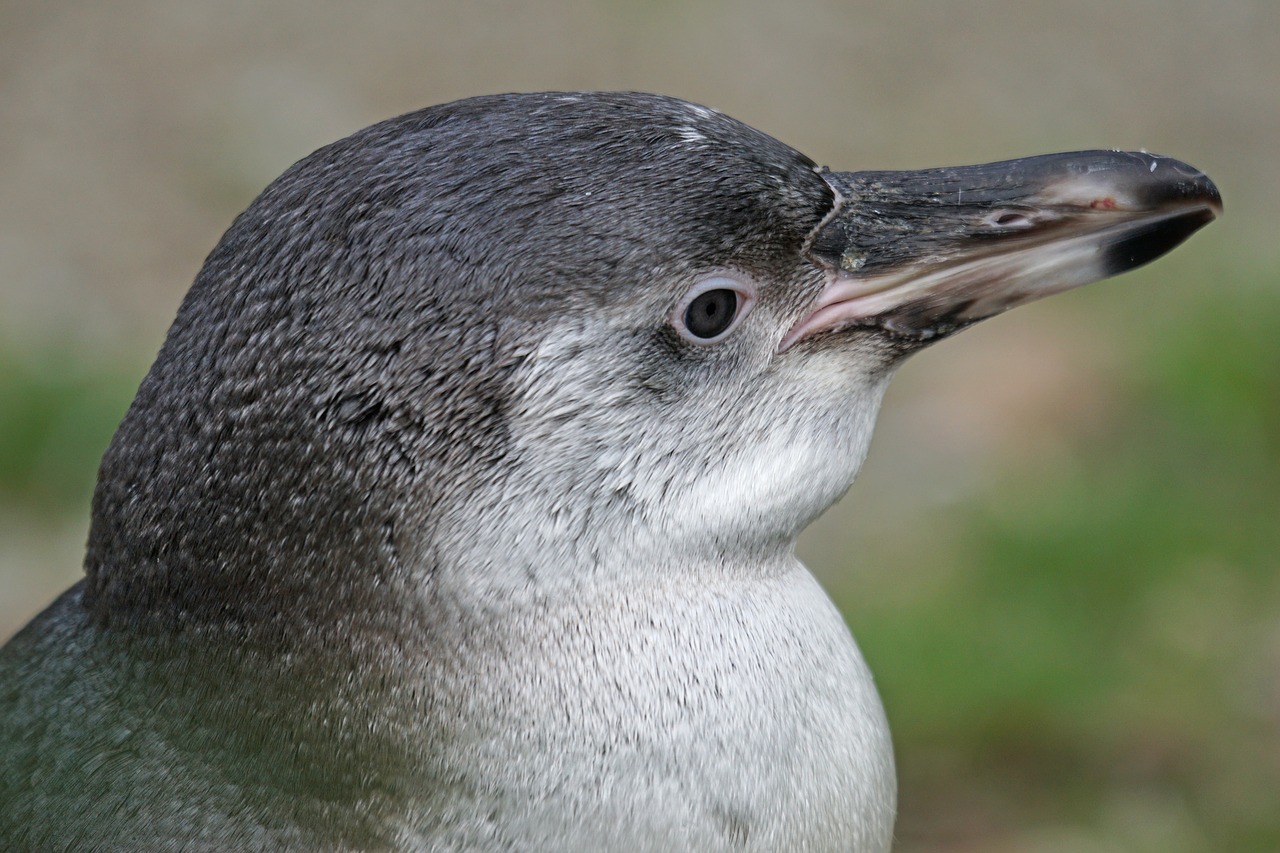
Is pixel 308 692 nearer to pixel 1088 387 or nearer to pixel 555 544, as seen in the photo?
pixel 555 544

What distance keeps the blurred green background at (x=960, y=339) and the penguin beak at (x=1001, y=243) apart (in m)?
1.75

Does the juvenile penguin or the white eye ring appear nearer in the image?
the juvenile penguin

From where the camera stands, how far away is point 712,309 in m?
2.02

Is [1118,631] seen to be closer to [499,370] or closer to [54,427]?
[499,370]

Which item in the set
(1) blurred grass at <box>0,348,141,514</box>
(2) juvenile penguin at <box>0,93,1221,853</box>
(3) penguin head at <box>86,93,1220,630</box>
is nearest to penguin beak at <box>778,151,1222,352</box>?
(3) penguin head at <box>86,93,1220,630</box>

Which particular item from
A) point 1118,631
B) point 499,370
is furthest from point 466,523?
point 1118,631

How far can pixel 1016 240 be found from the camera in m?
2.15

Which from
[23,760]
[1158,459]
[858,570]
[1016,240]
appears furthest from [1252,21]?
[23,760]

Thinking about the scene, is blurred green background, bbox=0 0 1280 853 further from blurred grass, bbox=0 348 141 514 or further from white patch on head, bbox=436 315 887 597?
white patch on head, bbox=436 315 887 597

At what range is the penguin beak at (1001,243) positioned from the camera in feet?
7.02

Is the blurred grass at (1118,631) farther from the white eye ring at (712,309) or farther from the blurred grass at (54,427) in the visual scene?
the blurred grass at (54,427)

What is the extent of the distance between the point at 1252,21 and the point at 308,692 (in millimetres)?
6263

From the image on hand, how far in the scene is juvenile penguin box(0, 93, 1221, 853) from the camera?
1868mm

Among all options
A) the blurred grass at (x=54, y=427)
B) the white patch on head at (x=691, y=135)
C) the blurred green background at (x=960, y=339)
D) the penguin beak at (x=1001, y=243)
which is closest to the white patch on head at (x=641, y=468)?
the penguin beak at (x=1001, y=243)
